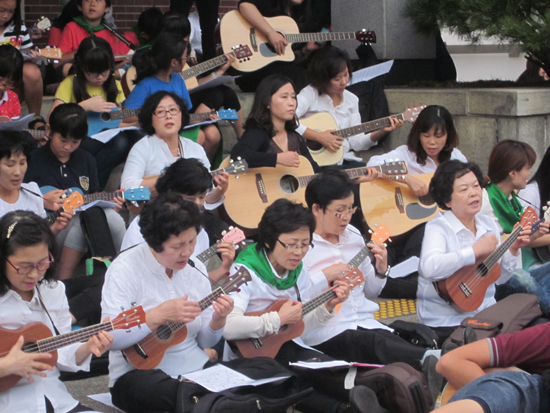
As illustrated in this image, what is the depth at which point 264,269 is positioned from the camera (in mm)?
3381

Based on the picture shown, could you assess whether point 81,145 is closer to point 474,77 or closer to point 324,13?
point 324,13

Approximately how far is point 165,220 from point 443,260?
1.41 m

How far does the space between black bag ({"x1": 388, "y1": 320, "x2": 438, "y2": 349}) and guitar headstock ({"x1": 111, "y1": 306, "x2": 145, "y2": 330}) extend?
1329 millimetres

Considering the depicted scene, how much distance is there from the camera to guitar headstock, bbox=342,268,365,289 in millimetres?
3533

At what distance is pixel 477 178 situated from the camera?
13.1ft

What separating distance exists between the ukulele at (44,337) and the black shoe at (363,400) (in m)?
0.85

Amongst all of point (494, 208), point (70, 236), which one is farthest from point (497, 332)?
point (70, 236)

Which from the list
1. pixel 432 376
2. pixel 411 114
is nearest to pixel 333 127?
pixel 411 114

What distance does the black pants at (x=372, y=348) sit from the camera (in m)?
3.43

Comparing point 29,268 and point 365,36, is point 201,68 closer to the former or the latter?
point 365,36

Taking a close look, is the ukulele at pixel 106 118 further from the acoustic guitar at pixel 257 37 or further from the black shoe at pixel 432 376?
the black shoe at pixel 432 376

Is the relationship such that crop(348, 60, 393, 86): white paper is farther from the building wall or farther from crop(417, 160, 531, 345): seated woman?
the building wall

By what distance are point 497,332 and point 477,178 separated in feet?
3.26

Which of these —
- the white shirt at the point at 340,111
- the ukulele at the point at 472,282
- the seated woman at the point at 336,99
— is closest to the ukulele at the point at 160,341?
the ukulele at the point at 472,282
